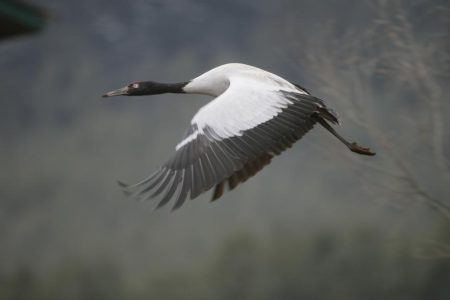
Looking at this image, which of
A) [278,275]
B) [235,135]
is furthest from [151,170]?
[235,135]

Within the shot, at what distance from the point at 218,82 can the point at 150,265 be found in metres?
2.47

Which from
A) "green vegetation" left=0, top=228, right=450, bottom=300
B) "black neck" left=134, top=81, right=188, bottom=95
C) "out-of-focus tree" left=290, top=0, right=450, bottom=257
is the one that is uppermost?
"black neck" left=134, top=81, right=188, bottom=95

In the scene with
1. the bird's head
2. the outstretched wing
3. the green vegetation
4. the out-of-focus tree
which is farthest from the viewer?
the green vegetation

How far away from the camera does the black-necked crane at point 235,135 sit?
2.82m

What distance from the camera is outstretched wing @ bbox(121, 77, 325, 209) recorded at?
9.25 feet

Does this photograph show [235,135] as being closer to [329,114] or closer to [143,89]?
[329,114]

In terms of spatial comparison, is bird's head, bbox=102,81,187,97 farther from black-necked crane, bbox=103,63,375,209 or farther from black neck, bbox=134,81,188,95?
black-necked crane, bbox=103,63,375,209

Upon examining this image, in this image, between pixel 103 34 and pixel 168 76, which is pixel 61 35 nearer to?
pixel 103 34

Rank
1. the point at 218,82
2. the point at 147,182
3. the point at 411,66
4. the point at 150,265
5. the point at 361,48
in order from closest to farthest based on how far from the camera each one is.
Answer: the point at 147,182
the point at 218,82
the point at 411,66
the point at 361,48
the point at 150,265

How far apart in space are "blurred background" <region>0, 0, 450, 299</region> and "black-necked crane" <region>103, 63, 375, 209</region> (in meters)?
1.68

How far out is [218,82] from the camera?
3.46 m

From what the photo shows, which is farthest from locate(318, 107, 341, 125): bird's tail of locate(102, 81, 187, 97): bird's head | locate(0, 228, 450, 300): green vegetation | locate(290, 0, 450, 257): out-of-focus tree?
locate(0, 228, 450, 300): green vegetation

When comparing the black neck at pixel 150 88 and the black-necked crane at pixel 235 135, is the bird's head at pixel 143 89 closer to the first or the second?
the black neck at pixel 150 88

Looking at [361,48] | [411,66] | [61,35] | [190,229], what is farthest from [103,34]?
[411,66]
